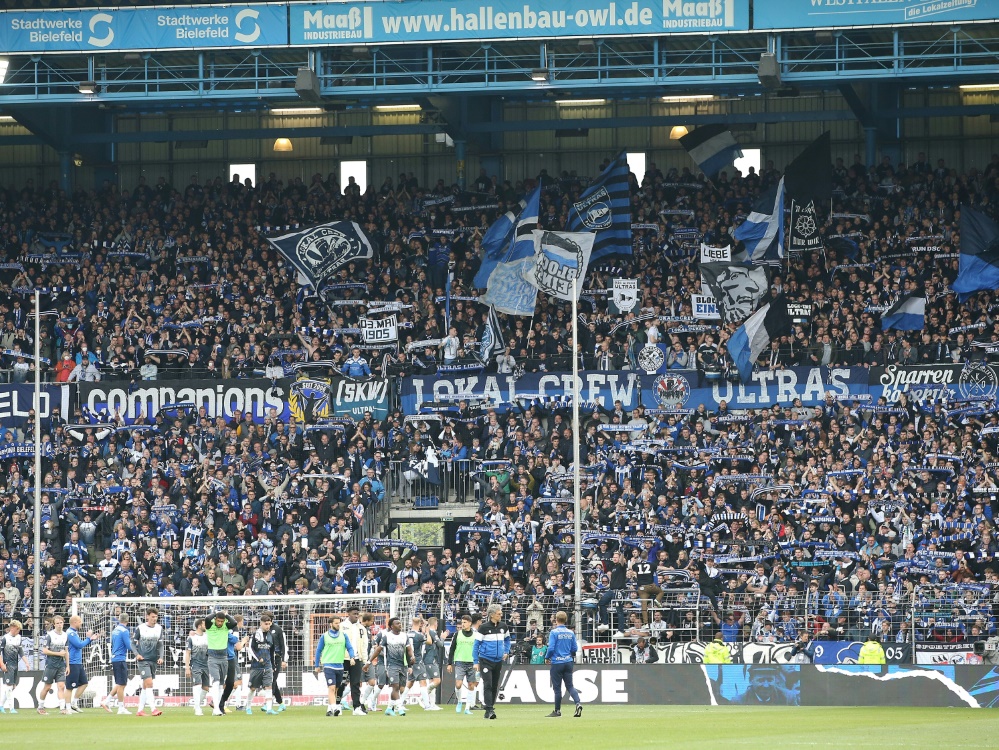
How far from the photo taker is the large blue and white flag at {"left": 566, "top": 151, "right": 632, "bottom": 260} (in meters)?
45.0

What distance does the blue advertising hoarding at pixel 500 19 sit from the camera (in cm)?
4206

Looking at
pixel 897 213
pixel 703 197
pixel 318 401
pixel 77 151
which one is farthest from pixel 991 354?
pixel 77 151

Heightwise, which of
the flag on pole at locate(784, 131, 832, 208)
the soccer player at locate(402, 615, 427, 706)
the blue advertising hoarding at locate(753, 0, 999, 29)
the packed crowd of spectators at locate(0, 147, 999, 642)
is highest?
the blue advertising hoarding at locate(753, 0, 999, 29)

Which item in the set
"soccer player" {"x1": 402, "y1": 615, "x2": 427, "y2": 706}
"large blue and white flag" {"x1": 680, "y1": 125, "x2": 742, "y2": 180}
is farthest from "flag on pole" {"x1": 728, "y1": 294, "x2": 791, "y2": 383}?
"soccer player" {"x1": 402, "y1": 615, "x2": 427, "y2": 706}

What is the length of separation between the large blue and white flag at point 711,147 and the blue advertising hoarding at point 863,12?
620 centimetres

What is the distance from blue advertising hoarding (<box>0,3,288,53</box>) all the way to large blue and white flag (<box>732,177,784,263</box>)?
42.8ft

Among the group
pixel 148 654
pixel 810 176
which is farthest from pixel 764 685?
pixel 810 176

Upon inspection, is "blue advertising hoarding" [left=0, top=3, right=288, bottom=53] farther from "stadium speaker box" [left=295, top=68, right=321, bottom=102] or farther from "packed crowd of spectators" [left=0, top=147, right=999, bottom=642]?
"packed crowd of spectators" [left=0, top=147, right=999, bottom=642]

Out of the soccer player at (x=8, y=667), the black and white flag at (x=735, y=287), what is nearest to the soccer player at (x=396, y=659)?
the soccer player at (x=8, y=667)

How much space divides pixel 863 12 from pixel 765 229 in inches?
245

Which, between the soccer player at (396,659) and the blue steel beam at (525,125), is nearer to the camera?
the soccer player at (396,659)

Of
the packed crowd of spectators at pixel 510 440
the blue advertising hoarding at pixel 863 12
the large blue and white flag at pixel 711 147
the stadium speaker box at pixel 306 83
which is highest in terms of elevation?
the blue advertising hoarding at pixel 863 12

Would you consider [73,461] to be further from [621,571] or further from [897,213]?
[897,213]

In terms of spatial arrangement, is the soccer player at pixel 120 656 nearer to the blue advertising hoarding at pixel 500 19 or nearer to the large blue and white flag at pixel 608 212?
the blue advertising hoarding at pixel 500 19
